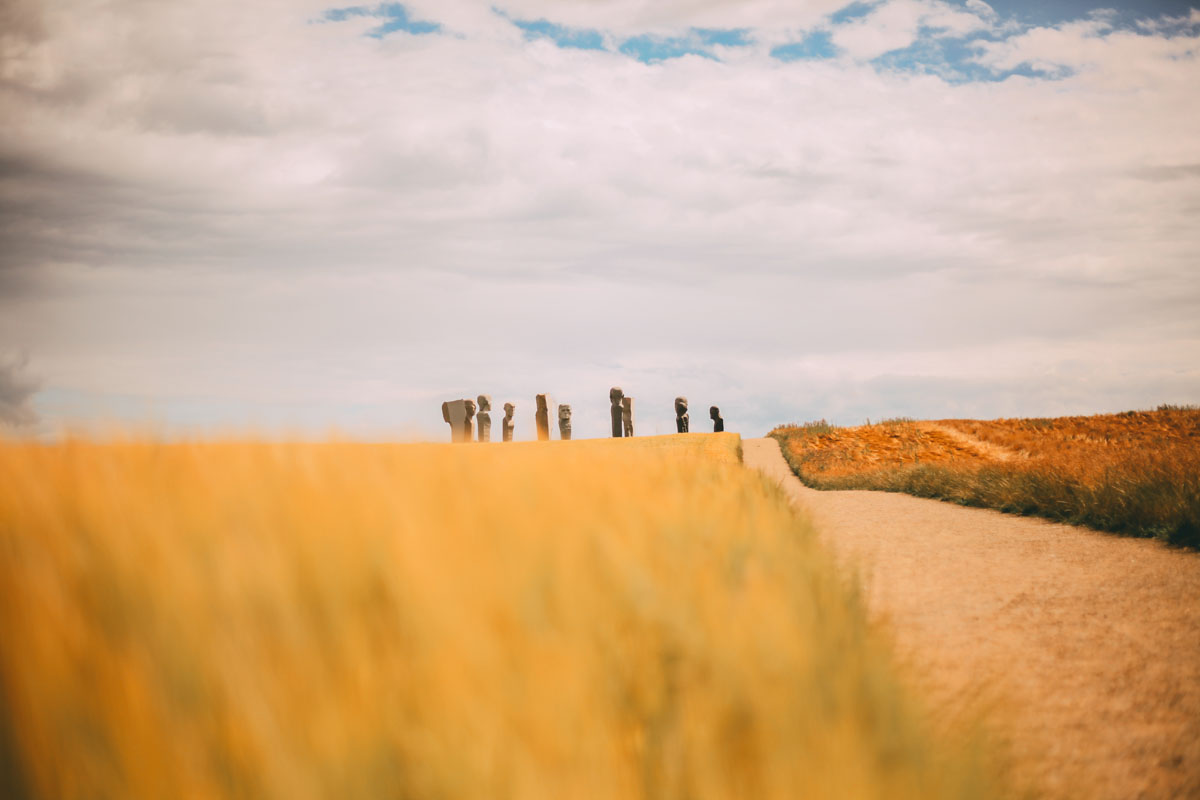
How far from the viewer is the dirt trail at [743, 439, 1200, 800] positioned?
2.12 m

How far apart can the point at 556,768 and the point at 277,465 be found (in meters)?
1.89

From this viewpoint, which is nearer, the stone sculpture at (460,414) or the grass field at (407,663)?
the grass field at (407,663)

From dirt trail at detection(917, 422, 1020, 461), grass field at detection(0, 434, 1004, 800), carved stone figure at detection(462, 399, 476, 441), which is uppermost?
carved stone figure at detection(462, 399, 476, 441)

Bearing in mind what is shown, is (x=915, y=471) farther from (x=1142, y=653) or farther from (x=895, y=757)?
(x=895, y=757)

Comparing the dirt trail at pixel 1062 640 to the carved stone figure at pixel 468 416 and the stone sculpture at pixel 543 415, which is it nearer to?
the stone sculpture at pixel 543 415

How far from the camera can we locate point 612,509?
2604 mm

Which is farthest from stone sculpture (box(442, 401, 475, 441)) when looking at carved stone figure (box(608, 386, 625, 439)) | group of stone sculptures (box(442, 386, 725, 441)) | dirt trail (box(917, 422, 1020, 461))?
dirt trail (box(917, 422, 1020, 461))

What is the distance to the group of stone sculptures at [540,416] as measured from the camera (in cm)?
2191

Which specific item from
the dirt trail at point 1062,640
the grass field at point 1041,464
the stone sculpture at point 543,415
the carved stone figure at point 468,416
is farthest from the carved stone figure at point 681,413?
the dirt trail at point 1062,640

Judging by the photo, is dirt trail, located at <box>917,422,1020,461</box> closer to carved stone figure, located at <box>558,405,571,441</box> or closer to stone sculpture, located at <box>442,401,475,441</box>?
carved stone figure, located at <box>558,405,571,441</box>

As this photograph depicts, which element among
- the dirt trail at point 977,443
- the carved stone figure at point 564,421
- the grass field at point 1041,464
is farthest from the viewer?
the carved stone figure at point 564,421

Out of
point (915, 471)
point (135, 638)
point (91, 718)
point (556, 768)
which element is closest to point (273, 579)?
point (135, 638)

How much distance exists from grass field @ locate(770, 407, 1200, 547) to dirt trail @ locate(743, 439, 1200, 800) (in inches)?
18.8

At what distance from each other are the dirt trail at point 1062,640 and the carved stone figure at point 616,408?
16982 millimetres
